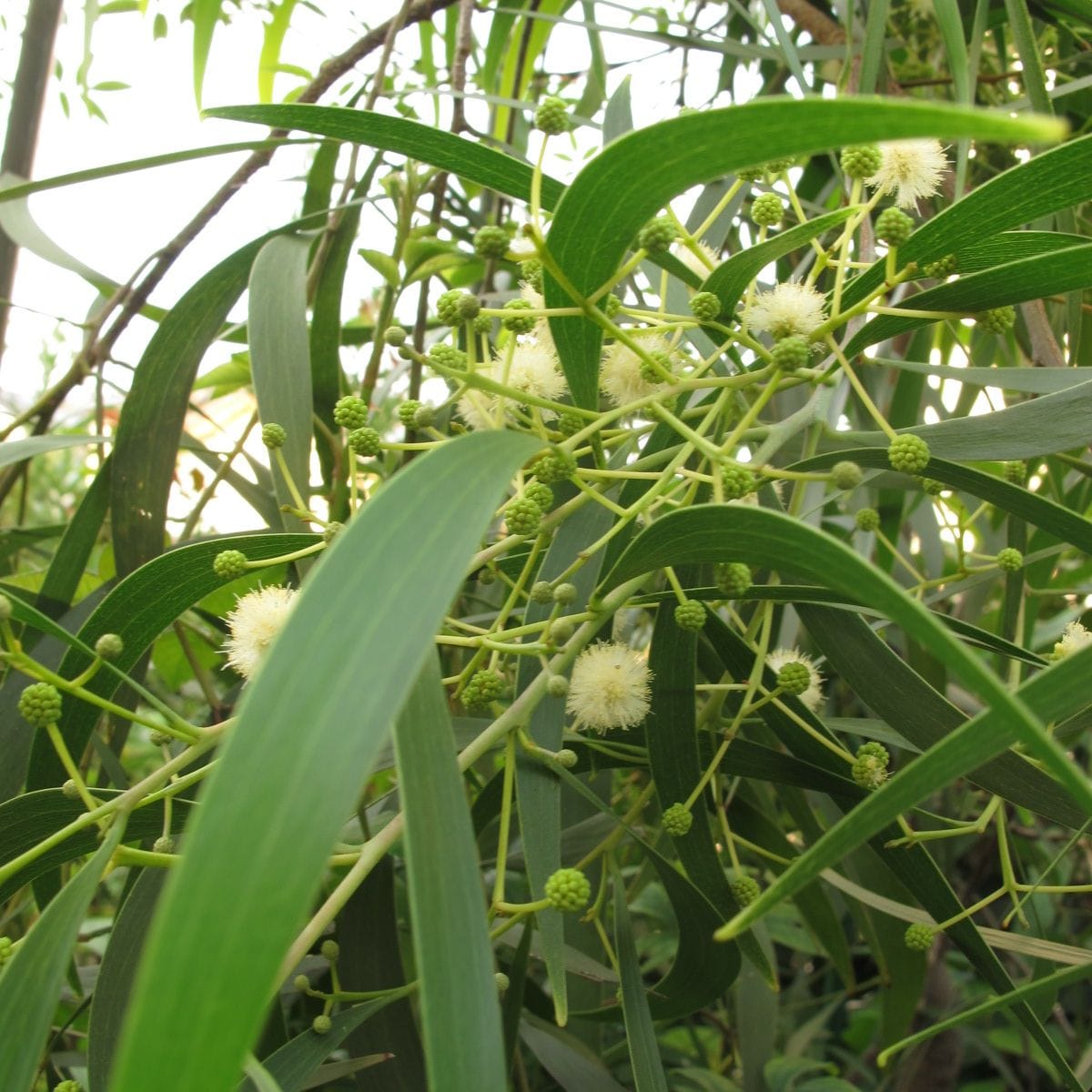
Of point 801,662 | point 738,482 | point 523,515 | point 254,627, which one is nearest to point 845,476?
point 738,482

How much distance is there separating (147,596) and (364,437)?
0.56ft

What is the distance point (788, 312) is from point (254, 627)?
0.38m

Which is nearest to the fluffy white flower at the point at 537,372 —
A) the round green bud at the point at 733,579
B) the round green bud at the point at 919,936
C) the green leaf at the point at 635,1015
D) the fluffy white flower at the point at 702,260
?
the fluffy white flower at the point at 702,260

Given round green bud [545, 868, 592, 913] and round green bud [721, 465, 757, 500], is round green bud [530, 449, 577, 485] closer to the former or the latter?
round green bud [721, 465, 757, 500]

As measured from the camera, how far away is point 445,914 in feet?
1.33

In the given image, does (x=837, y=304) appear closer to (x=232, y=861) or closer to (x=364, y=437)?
(x=364, y=437)

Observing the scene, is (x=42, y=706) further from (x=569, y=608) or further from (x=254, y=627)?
(x=569, y=608)

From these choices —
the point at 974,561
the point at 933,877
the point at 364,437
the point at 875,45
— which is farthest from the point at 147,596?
the point at 974,561

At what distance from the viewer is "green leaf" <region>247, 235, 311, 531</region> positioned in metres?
0.78

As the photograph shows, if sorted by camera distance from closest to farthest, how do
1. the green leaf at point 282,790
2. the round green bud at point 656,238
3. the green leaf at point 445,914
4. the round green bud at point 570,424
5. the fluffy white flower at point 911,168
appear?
the green leaf at point 282,790 < the green leaf at point 445,914 < the round green bud at point 656,238 < the round green bud at point 570,424 < the fluffy white flower at point 911,168

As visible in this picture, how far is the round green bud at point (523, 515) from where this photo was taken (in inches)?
21.5

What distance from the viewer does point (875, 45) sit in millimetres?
830

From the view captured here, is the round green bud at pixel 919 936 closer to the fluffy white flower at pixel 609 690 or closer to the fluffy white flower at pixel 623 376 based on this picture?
the fluffy white flower at pixel 609 690

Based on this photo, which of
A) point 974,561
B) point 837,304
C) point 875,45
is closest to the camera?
point 837,304
